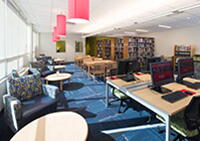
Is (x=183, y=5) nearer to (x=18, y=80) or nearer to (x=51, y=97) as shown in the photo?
(x=51, y=97)

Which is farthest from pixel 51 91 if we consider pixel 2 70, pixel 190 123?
pixel 190 123

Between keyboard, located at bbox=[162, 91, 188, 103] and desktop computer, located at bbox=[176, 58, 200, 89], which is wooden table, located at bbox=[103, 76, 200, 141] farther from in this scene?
desktop computer, located at bbox=[176, 58, 200, 89]

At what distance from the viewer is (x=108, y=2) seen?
3.86 meters

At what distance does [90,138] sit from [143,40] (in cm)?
773

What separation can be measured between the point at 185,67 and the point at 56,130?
2.56 m

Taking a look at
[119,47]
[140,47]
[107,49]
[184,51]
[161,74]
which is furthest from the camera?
[107,49]

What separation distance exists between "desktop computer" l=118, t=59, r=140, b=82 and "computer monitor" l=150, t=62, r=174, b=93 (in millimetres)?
771

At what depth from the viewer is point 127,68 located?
8.89 ft

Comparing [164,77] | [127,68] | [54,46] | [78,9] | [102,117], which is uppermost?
[54,46]

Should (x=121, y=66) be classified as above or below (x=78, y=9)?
below

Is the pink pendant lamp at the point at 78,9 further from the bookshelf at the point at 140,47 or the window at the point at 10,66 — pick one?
the bookshelf at the point at 140,47

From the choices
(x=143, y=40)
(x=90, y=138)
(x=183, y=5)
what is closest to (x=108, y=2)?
(x=183, y=5)

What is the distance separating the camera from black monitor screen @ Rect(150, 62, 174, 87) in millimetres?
1874

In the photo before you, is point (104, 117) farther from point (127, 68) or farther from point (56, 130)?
point (56, 130)
